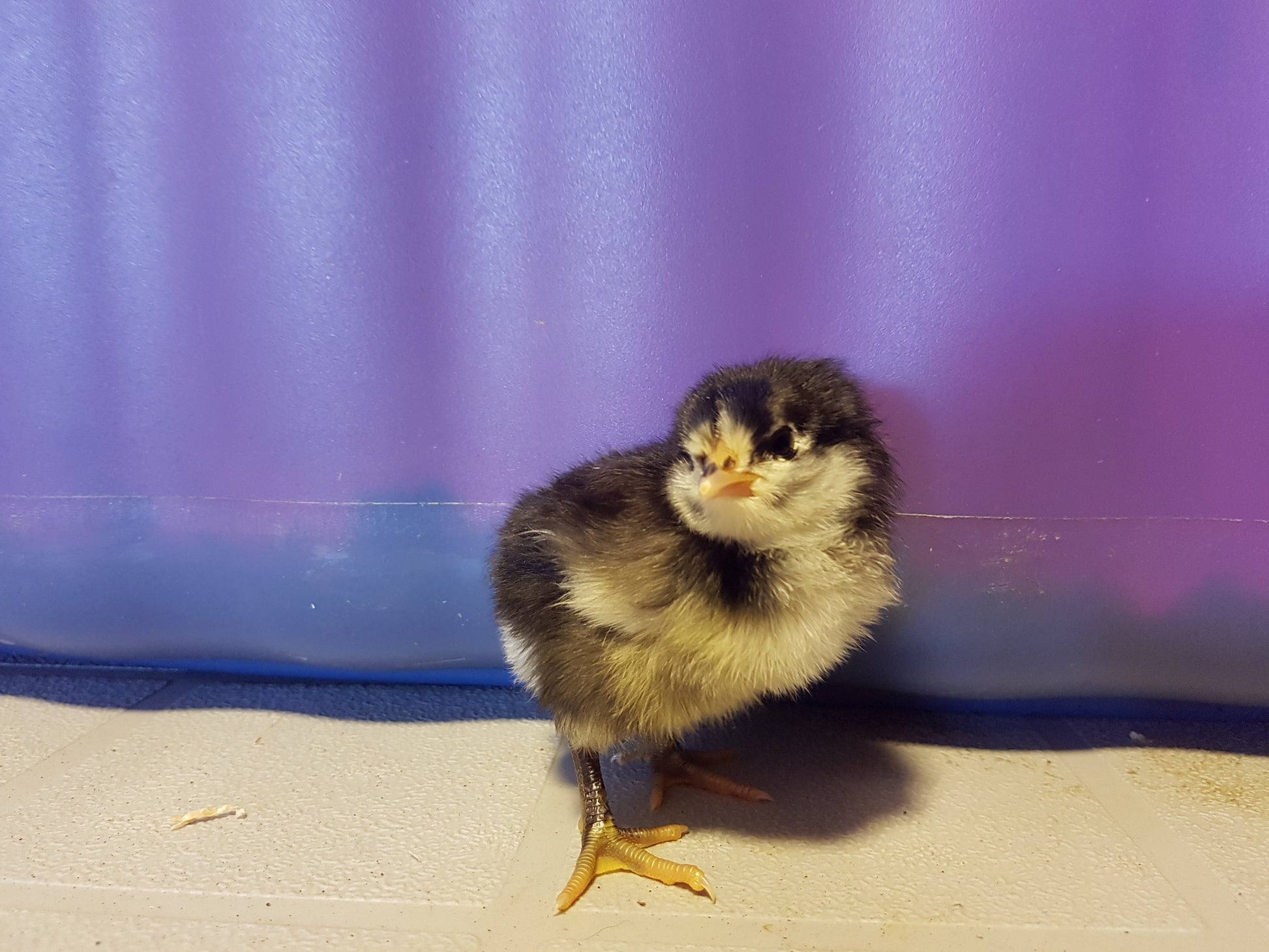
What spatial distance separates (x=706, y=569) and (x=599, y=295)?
16.1 inches

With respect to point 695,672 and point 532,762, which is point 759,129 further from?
point 532,762

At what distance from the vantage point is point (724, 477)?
59 cm

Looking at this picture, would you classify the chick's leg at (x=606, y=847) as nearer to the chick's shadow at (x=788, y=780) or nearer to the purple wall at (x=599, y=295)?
the chick's shadow at (x=788, y=780)

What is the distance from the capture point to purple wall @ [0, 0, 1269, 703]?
31.9 inches

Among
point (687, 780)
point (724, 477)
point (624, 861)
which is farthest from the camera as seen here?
point (687, 780)

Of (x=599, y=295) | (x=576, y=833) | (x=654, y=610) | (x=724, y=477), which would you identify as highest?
(x=599, y=295)

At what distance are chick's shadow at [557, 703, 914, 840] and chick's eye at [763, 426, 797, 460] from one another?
1.38 feet

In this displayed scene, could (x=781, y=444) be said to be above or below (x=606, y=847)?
above

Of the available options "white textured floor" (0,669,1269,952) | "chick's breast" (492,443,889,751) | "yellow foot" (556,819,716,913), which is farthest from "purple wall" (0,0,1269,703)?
"yellow foot" (556,819,716,913)

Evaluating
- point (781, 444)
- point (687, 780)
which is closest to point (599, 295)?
point (781, 444)

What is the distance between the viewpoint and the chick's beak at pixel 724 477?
589 mm

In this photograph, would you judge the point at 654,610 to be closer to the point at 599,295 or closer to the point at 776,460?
the point at 776,460

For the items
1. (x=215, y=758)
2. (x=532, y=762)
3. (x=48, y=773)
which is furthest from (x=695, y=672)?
(x=48, y=773)

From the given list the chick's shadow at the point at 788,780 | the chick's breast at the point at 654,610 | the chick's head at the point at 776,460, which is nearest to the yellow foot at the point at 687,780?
the chick's shadow at the point at 788,780
